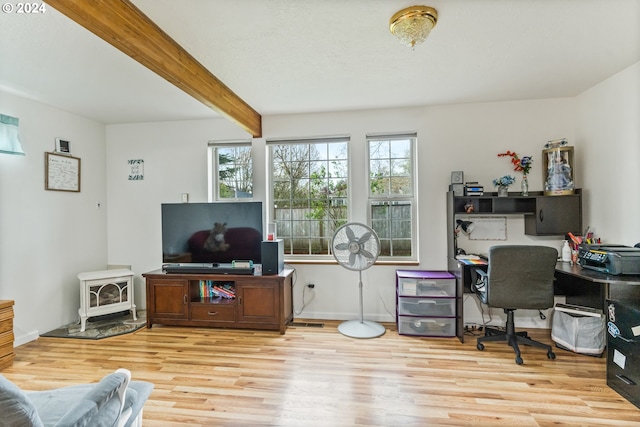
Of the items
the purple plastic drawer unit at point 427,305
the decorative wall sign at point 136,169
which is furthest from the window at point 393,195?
the decorative wall sign at point 136,169

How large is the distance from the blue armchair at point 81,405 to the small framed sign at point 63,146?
2845 mm

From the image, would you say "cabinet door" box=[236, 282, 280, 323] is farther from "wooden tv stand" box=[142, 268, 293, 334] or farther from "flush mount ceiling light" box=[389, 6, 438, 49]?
"flush mount ceiling light" box=[389, 6, 438, 49]

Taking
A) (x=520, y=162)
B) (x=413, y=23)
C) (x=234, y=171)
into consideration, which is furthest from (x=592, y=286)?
(x=234, y=171)

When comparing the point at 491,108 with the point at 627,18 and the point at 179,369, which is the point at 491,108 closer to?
the point at 627,18

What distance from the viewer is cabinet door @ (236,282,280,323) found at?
3.04 meters

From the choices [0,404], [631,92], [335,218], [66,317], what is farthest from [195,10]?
[66,317]

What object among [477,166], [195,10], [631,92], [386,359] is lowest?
[386,359]

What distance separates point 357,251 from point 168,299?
214 centimetres

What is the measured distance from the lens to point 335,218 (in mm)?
3518

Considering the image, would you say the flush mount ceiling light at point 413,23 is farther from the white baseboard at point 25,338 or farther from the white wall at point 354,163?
the white baseboard at point 25,338

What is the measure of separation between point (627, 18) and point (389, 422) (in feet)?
9.33

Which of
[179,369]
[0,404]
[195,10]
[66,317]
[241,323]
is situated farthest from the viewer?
[66,317]

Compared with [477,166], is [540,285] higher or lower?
lower

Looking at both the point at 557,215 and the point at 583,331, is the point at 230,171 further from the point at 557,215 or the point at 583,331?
the point at 583,331
